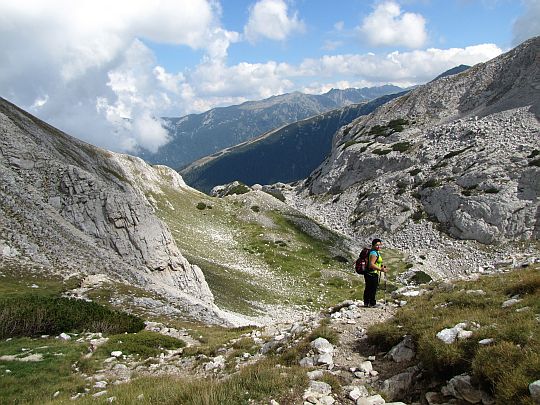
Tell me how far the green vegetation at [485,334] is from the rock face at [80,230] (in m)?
16.8

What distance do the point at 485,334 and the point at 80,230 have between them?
31753 mm

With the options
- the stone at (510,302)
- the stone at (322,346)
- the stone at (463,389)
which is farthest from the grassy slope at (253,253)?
the stone at (463,389)

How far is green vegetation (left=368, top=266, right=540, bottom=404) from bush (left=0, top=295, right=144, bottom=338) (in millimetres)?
13912

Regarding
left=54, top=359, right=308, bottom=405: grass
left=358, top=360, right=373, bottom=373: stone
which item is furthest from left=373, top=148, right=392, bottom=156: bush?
left=54, top=359, right=308, bottom=405: grass

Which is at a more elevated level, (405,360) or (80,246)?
(80,246)

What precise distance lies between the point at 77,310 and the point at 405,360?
17075 millimetres

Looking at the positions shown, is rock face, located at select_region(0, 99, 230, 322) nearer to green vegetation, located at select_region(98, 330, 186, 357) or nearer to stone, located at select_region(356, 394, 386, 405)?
green vegetation, located at select_region(98, 330, 186, 357)

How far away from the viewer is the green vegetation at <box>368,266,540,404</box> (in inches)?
287

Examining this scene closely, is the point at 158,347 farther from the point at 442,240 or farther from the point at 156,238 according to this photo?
the point at 442,240

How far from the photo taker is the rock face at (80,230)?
27.9m

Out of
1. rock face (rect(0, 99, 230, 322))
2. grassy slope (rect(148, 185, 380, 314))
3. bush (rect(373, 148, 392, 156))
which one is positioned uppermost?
bush (rect(373, 148, 392, 156))

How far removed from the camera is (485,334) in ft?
30.1

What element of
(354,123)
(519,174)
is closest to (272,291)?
(519,174)

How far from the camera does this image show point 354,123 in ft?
443
